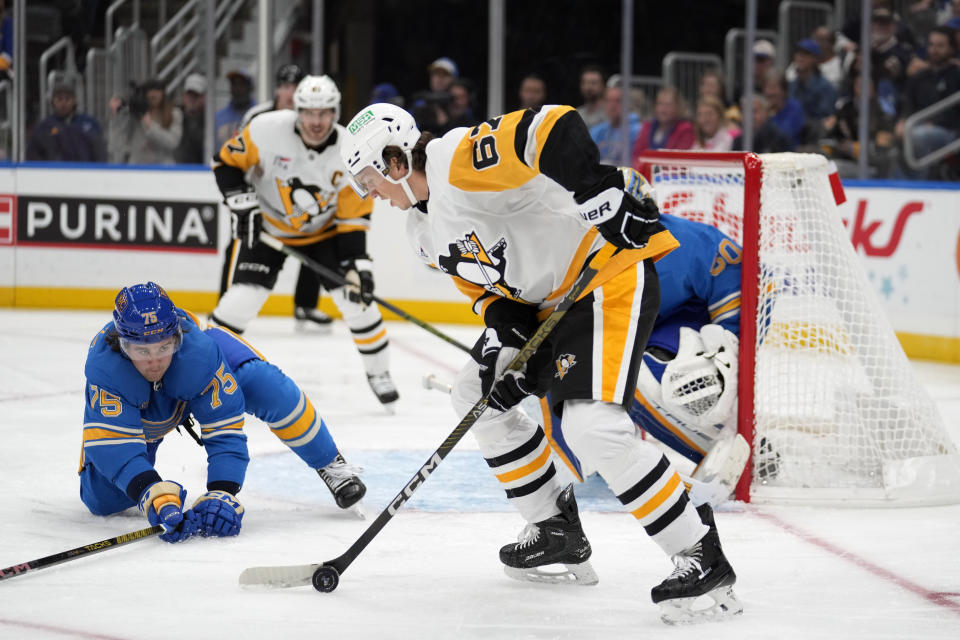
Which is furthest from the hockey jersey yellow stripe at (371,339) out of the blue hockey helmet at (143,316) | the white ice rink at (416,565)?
the blue hockey helmet at (143,316)

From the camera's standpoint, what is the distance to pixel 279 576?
2639 millimetres

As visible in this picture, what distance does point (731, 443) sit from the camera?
3.48 meters

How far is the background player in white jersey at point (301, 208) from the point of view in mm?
4781

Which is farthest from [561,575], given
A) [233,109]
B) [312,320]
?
[233,109]

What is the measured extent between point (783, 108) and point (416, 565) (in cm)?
476

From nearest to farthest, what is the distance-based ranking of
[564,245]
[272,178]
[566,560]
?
[564,245]
[566,560]
[272,178]

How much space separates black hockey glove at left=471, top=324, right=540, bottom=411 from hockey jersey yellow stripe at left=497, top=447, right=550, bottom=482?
0.54 feet

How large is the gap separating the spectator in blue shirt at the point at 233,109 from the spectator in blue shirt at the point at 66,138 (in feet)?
2.22

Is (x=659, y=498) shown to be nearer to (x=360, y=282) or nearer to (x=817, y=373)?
(x=817, y=373)

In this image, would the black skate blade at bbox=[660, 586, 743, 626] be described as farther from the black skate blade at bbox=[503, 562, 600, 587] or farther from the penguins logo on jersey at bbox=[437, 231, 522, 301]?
→ the penguins logo on jersey at bbox=[437, 231, 522, 301]

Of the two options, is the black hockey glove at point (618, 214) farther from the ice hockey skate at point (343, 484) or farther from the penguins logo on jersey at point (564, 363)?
the ice hockey skate at point (343, 484)

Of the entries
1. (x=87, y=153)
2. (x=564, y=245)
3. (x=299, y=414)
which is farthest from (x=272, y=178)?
(x=87, y=153)

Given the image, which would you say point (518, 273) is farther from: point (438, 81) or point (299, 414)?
point (438, 81)

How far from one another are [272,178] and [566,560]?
8.64 feet
